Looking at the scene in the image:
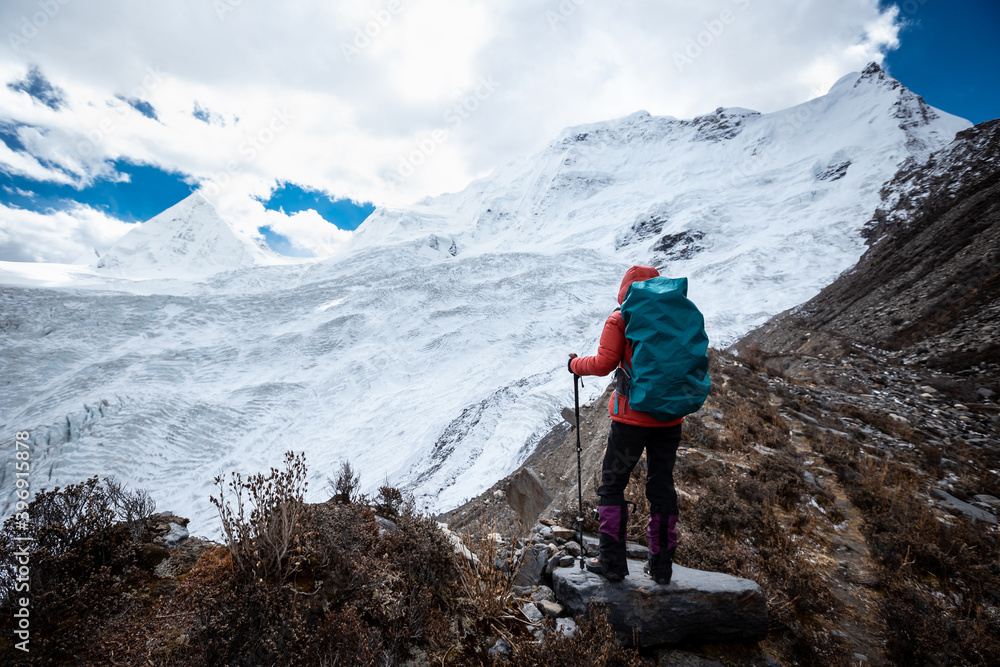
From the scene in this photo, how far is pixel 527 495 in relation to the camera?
10.1 m

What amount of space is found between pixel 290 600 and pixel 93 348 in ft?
157

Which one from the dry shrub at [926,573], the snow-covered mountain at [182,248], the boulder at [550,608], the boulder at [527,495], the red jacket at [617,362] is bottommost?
the boulder at [527,495]

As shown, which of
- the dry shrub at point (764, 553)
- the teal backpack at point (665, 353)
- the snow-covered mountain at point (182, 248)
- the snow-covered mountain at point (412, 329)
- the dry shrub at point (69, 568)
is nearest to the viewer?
the dry shrub at point (69, 568)

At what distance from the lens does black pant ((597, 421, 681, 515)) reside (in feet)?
10.0

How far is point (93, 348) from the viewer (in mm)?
34781

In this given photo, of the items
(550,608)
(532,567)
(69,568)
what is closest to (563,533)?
(532,567)

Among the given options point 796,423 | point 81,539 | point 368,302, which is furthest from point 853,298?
point 368,302

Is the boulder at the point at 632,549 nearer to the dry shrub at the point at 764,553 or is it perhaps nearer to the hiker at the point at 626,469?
the dry shrub at the point at 764,553

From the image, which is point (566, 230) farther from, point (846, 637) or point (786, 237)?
point (846, 637)

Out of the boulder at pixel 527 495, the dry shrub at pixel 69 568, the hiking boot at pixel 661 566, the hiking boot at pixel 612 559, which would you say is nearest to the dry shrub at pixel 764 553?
the hiking boot at pixel 661 566

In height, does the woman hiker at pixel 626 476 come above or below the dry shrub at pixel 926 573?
above

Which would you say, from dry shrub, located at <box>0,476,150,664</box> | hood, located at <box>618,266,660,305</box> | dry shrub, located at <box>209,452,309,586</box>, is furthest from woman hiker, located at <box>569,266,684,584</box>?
dry shrub, located at <box>0,476,150,664</box>

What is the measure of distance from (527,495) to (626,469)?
7.68m

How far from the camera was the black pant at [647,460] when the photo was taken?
10.0ft
